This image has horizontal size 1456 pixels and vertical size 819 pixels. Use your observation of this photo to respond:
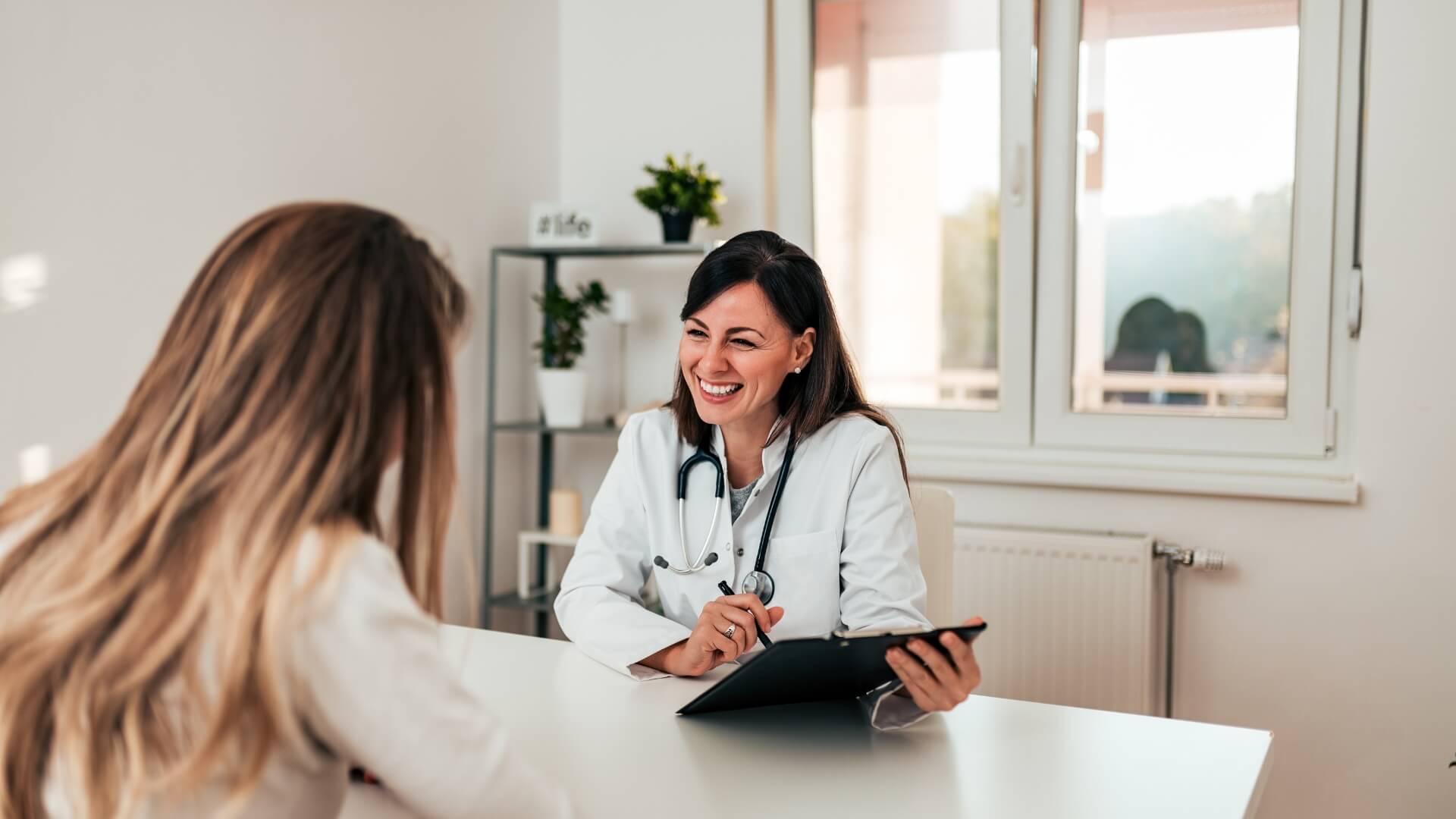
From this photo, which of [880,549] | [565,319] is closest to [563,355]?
[565,319]

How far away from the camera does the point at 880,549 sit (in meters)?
1.61

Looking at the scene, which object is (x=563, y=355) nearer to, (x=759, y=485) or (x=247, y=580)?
(x=759, y=485)

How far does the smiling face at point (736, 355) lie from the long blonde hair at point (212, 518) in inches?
36.0

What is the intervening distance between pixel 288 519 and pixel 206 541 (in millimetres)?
56

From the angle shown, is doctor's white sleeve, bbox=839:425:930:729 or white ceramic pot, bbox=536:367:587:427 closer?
doctor's white sleeve, bbox=839:425:930:729

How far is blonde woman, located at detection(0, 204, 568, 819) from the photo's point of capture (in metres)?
0.71

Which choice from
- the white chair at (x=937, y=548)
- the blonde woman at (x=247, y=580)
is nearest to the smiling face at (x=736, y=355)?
the white chair at (x=937, y=548)

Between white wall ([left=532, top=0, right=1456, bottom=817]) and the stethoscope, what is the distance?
1.28 metres

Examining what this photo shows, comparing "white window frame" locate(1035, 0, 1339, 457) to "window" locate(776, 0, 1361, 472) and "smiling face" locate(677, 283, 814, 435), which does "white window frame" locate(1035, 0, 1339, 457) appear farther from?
"smiling face" locate(677, 283, 814, 435)

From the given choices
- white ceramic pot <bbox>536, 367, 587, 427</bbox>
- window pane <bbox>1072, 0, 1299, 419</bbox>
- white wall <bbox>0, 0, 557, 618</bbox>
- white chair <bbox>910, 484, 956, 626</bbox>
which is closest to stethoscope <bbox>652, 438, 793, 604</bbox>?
white chair <bbox>910, 484, 956, 626</bbox>

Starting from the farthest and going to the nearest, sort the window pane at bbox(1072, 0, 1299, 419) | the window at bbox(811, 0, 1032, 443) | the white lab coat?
the window at bbox(811, 0, 1032, 443)
the window pane at bbox(1072, 0, 1299, 419)
the white lab coat

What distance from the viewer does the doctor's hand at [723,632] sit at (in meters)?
1.37

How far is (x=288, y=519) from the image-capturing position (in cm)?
72

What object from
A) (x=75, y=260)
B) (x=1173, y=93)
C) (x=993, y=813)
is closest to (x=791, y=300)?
(x=993, y=813)
